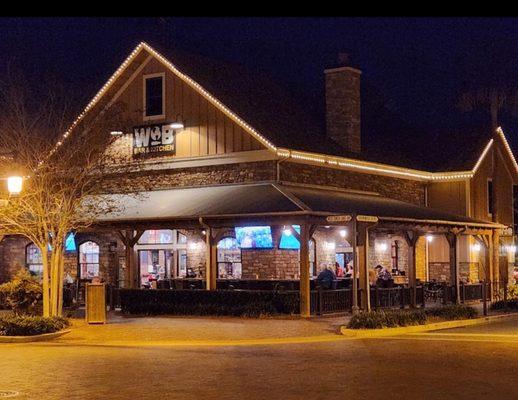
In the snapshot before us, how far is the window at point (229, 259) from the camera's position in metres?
31.4

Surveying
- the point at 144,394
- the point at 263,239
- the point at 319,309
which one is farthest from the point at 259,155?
the point at 144,394

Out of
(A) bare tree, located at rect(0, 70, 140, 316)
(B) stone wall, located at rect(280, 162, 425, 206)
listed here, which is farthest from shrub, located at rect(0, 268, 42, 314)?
(B) stone wall, located at rect(280, 162, 425, 206)

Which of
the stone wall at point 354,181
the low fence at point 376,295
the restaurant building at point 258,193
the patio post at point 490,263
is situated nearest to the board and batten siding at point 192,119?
the restaurant building at point 258,193

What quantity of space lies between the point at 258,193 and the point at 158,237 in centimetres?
743

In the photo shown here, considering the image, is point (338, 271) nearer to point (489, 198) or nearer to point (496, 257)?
point (496, 257)

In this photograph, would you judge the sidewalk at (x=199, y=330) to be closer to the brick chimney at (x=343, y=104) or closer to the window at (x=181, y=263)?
the window at (x=181, y=263)

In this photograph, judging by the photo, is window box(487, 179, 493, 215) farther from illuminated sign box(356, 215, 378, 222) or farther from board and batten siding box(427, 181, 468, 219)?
illuminated sign box(356, 215, 378, 222)

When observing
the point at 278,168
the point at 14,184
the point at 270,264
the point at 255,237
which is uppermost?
the point at 278,168

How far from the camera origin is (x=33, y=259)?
3616 cm

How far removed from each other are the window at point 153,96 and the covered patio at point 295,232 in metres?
2.76

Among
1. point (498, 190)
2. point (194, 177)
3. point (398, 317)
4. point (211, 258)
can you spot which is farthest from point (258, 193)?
point (498, 190)

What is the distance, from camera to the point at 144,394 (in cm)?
1195

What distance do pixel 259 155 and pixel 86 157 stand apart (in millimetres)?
6270

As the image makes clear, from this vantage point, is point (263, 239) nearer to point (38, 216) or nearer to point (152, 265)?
point (152, 265)
